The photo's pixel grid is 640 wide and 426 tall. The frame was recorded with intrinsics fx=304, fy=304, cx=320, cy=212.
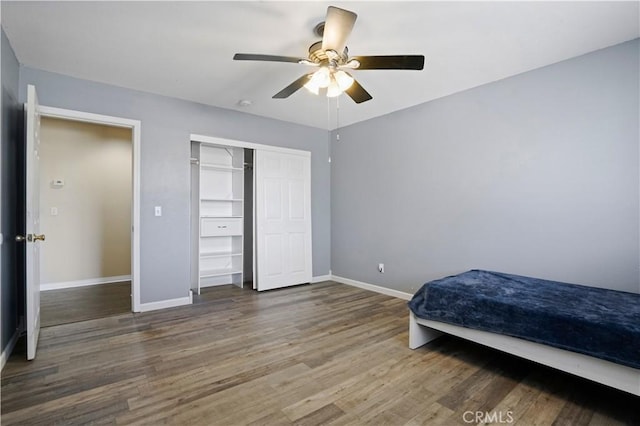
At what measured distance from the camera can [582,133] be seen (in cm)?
273

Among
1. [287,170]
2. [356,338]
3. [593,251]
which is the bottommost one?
[356,338]

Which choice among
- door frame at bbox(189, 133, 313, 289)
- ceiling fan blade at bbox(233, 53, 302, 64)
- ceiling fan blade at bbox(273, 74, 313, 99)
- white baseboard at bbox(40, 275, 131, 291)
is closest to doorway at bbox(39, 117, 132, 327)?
white baseboard at bbox(40, 275, 131, 291)

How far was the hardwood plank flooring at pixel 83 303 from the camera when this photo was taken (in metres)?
3.42

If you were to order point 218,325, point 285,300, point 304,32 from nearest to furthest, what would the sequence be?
1. point 304,32
2. point 218,325
3. point 285,300

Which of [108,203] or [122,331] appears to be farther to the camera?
[108,203]

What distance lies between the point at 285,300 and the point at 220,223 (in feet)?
5.62

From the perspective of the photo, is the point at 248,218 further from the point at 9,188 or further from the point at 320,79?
the point at 320,79

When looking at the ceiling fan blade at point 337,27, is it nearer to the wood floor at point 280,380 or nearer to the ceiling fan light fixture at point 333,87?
the ceiling fan light fixture at point 333,87

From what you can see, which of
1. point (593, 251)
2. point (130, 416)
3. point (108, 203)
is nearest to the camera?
point (130, 416)

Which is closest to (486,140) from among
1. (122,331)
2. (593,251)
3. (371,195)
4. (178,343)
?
(593,251)

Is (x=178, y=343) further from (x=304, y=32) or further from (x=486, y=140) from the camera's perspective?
(x=486, y=140)

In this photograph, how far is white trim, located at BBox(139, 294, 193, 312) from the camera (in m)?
3.62
